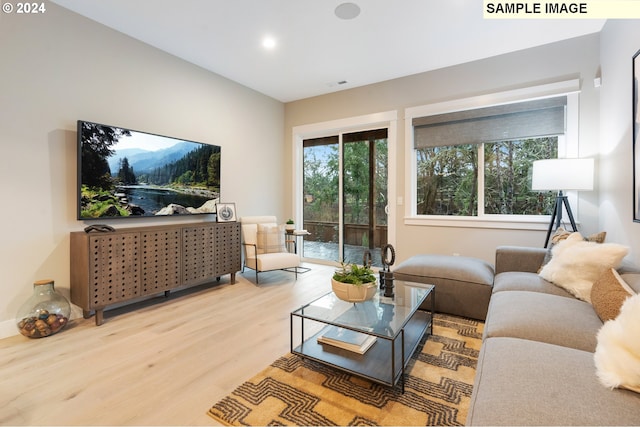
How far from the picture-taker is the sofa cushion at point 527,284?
6.85ft

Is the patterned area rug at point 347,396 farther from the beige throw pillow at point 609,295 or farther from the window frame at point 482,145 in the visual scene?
the window frame at point 482,145

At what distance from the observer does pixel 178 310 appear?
9.83ft

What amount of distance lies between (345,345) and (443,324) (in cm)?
115

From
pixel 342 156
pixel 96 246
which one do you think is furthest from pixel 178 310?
pixel 342 156

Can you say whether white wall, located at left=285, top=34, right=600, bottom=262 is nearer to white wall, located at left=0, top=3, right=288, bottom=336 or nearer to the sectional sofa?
the sectional sofa

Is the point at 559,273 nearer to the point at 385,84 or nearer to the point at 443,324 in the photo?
the point at 443,324

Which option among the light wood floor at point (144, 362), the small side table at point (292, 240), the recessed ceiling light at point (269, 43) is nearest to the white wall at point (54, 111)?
the light wood floor at point (144, 362)

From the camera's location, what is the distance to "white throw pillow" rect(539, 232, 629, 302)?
6.15 feet

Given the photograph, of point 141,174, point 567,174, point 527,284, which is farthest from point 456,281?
point 141,174

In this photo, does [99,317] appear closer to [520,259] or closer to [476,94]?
[520,259]

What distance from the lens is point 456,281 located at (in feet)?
8.87

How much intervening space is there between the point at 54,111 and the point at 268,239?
2.60m

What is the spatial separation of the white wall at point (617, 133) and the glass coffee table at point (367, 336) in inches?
68.0

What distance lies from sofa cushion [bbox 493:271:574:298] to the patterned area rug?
22.9 inches
